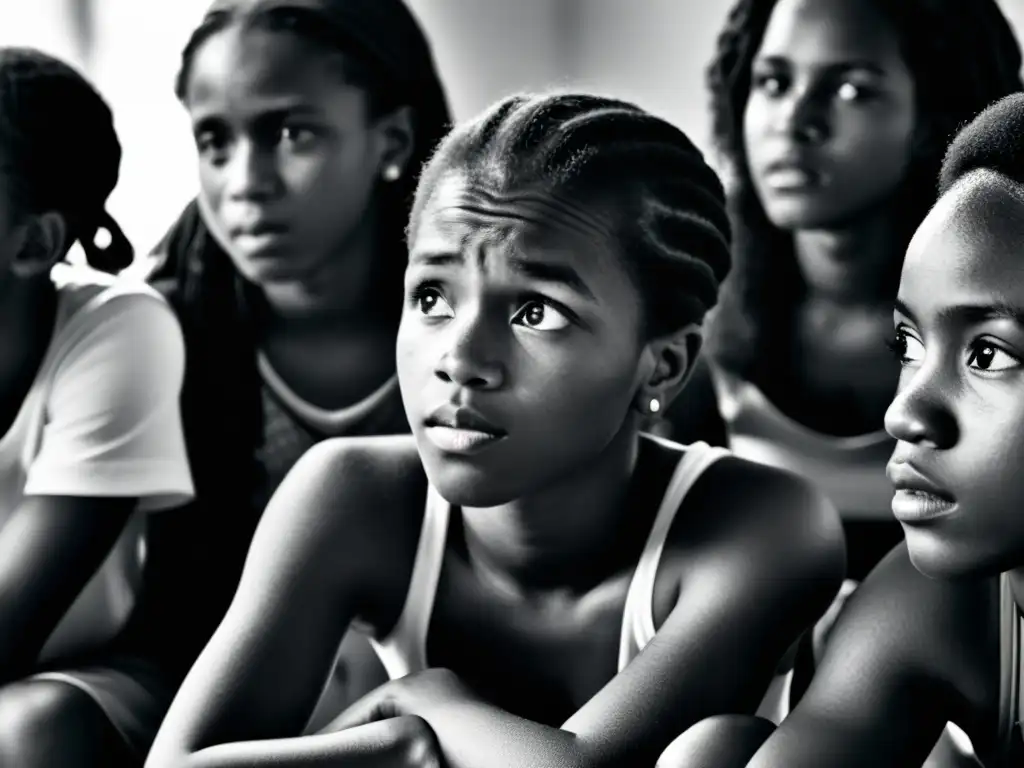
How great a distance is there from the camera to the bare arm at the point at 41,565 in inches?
33.6

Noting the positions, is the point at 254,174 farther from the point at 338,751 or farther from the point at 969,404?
the point at 969,404

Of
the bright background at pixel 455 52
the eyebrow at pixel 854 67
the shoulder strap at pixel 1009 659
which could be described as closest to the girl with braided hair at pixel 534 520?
the shoulder strap at pixel 1009 659

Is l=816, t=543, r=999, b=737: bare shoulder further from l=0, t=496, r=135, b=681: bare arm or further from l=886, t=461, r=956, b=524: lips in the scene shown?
l=0, t=496, r=135, b=681: bare arm

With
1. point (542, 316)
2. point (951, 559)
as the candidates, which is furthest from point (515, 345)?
Answer: point (951, 559)

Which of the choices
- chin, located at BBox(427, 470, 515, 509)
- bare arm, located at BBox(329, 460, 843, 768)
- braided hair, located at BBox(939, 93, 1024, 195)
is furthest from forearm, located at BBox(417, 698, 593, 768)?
braided hair, located at BBox(939, 93, 1024, 195)

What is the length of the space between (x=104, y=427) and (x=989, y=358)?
0.55 metres

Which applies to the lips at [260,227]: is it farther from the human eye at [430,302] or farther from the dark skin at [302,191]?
the human eye at [430,302]

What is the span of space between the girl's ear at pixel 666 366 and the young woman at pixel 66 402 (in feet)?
1.11

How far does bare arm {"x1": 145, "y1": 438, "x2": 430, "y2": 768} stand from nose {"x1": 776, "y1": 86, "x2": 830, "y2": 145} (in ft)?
1.22

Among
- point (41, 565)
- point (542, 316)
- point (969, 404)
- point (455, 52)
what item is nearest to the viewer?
point (969, 404)

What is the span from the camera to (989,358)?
25.1 inches

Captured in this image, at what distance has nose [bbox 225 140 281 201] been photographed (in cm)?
98

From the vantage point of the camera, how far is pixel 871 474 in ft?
3.25

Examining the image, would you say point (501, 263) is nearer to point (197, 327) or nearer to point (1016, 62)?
point (197, 327)
